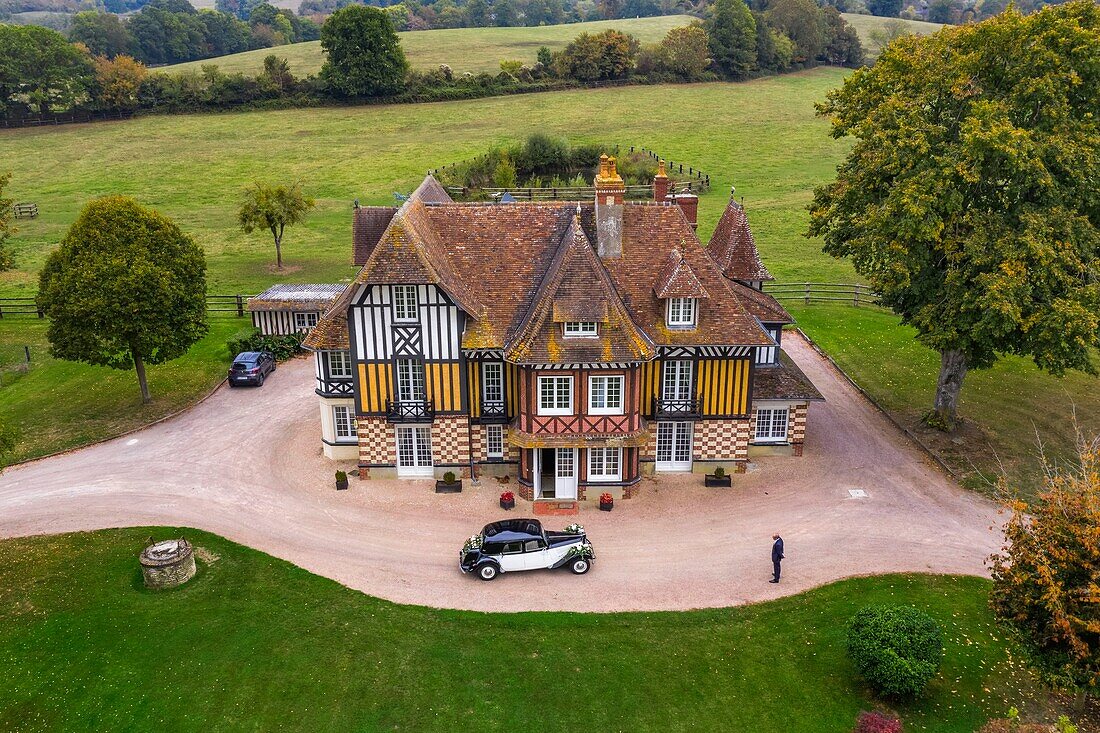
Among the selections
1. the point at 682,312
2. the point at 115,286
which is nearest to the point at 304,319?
the point at 115,286

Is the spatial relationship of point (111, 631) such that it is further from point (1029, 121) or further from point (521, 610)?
point (1029, 121)

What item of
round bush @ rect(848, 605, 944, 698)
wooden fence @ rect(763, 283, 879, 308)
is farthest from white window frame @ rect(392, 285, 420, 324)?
wooden fence @ rect(763, 283, 879, 308)

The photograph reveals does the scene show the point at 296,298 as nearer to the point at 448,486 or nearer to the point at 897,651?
the point at 448,486

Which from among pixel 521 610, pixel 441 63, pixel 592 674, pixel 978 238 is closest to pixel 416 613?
pixel 521 610

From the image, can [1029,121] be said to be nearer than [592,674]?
No

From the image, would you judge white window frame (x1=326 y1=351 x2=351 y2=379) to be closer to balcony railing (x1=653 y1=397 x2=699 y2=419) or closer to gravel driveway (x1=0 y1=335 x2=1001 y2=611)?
gravel driveway (x1=0 y1=335 x2=1001 y2=611)

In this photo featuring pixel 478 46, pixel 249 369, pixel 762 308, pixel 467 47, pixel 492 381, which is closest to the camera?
pixel 492 381
